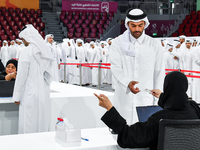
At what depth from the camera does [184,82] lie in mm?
1718

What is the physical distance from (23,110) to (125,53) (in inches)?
55.9

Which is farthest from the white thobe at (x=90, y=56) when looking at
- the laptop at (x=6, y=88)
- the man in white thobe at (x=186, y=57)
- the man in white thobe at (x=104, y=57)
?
the laptop at (x=6, y=88)

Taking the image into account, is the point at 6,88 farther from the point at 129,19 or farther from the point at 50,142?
the point at 50,142

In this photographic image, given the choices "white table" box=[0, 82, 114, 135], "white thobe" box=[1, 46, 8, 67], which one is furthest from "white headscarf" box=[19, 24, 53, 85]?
"white thobe" box=[1, 46, 8, 67]

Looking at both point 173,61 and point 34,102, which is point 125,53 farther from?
point 173,61

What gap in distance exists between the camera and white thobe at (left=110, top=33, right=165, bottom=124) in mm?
3115

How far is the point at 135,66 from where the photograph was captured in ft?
10.2

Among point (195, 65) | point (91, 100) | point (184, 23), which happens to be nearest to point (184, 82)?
point (91, 100)

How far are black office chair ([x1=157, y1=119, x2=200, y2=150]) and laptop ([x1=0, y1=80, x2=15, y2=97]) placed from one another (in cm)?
275

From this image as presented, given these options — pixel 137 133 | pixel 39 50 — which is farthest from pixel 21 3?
pixel 137 133

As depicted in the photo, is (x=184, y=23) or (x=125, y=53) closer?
(x=125, y=53)

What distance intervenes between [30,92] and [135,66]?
1.30 meters

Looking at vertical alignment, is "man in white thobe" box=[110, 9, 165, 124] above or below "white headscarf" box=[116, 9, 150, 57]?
below

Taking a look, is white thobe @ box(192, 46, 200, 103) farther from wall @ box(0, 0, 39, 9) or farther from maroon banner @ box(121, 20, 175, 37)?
wall @ box(0, 0, 39, 9)
